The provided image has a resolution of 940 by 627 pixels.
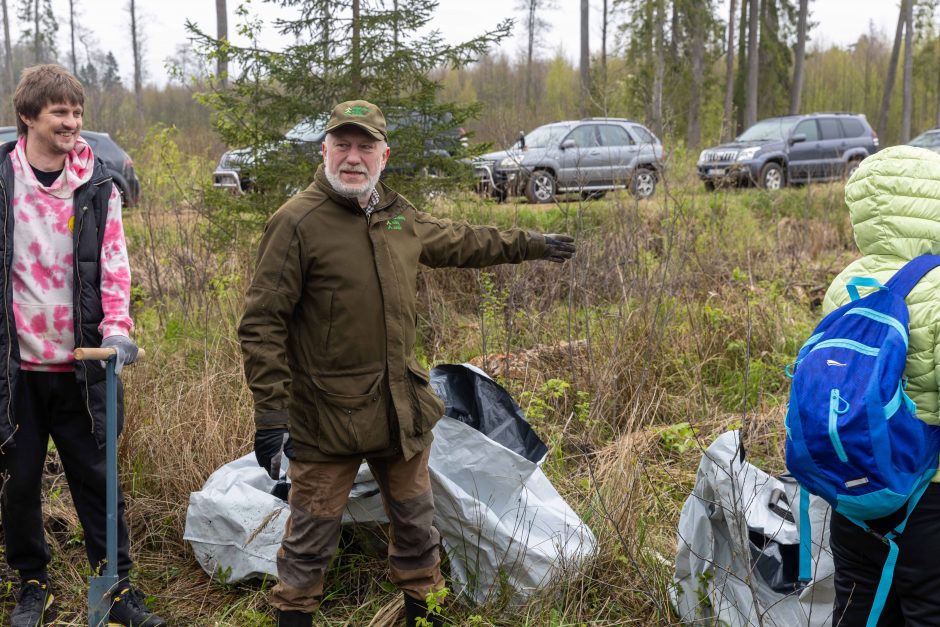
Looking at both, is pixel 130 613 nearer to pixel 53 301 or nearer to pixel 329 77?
pixel 53 301

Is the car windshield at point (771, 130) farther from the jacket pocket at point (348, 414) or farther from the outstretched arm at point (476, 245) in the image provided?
the jacket pocket at point (348, 414)


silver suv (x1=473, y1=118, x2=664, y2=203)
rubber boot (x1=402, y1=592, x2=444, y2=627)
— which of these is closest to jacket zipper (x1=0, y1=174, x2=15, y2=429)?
rubber boot (x1=402, y1=592, x2=444, y2=627)

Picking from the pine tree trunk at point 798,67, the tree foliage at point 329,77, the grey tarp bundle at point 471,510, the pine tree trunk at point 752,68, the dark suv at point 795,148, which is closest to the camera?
the grey tarp bundle at point 471,510

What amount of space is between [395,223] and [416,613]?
1.29 metres

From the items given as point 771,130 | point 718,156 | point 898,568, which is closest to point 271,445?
point 898,568

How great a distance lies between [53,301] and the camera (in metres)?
2.79

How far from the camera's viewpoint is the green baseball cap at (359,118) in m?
2.60

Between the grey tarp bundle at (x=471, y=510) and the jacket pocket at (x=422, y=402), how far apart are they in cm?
39

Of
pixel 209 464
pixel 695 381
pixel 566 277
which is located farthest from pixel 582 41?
pixel 209 464

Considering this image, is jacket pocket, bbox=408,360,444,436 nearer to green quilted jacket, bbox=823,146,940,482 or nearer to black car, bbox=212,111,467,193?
green quilted jacket, bbox=823,146,940,482

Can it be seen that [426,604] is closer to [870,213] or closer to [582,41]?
[870,213]

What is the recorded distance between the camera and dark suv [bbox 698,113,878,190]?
51.2ft

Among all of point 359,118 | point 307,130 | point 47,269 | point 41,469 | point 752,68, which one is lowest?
point 41,469

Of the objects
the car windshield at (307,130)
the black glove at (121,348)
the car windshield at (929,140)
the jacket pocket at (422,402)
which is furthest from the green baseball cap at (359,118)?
the car windshield at (929,140)
